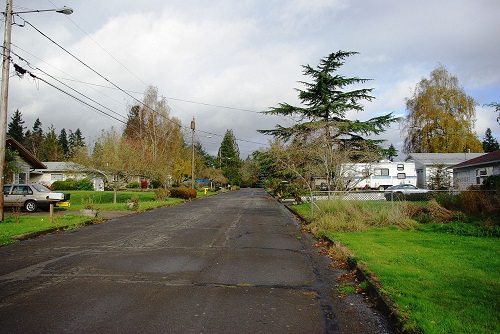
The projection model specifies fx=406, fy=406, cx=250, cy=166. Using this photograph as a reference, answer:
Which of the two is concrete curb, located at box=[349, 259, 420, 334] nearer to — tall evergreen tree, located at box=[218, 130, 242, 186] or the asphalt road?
the asphalt road

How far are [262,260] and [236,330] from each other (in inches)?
174

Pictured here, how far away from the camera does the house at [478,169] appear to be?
28.7 metres

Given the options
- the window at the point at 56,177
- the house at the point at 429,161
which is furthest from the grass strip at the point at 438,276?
the window at the point at 56,177

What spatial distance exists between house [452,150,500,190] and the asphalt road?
22149 millimetres

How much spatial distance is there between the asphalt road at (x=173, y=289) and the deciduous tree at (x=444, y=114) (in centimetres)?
4571

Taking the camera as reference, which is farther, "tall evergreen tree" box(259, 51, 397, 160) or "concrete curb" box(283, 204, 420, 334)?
"tall evergreen tree" box(259, 51, 397, 160)

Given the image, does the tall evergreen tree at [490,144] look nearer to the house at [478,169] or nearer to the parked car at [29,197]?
the house at [478,169]

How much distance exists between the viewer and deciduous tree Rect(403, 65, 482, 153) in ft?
165

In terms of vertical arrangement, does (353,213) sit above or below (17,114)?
below

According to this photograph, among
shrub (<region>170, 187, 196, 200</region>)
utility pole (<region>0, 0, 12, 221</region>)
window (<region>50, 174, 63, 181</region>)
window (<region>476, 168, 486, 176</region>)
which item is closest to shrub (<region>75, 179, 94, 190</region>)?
window (<region>50, 174, 63, 181</region>)

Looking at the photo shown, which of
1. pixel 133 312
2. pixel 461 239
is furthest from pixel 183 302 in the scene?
pixel 461 239

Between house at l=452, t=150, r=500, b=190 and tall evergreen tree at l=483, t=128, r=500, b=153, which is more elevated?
tall evergreen tree at l=483, t=128, r=500, b=153

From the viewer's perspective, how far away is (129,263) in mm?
8609

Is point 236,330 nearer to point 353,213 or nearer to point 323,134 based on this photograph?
point 353,213
